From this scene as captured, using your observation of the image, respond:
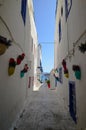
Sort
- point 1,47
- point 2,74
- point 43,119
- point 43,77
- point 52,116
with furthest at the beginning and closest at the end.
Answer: point 43,77 < point 52,116 < point 43,119 < point 2,74 < point 1,47

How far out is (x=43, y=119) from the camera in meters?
4.94

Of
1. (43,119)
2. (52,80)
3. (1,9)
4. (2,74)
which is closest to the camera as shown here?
(1,9)

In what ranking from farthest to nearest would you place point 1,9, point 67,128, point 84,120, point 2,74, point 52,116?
point 52,116 → point 67,128 → point 84,120 → point 2,74 → point 1,9

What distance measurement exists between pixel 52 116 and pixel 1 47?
12.0 feet

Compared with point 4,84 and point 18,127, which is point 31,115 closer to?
point 18,127

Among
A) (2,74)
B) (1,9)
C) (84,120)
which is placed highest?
(1,9)

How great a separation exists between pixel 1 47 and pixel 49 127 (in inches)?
114

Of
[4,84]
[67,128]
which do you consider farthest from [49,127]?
[4,84]

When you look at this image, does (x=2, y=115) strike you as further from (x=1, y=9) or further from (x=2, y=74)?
(x=1, y=9)

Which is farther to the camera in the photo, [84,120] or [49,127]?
[49,127]

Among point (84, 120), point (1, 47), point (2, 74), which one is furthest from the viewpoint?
point (84, 120)

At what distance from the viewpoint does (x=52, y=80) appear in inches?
572

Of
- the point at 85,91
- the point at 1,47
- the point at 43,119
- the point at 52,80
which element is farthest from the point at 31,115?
the point at 52,80

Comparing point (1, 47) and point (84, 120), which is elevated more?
point (1, 47)
